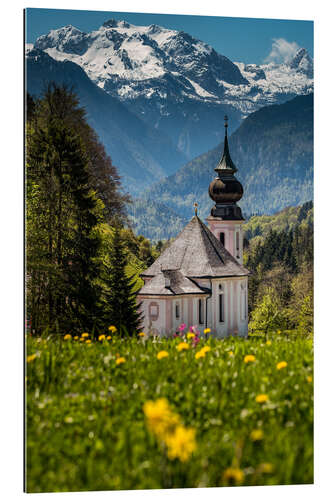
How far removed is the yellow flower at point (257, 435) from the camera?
5684 millimetres

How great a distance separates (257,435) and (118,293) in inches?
281

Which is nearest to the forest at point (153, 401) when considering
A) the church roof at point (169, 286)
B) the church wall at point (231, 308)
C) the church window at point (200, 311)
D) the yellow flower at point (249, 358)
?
the yellow flower at point (249, 358)

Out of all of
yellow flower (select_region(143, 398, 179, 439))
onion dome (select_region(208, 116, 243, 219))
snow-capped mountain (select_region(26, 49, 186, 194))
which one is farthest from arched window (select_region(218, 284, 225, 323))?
yellow flower (select_region(143, 398, 179, 439))

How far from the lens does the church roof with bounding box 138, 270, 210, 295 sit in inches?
542

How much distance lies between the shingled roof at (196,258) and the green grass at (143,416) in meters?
5.50

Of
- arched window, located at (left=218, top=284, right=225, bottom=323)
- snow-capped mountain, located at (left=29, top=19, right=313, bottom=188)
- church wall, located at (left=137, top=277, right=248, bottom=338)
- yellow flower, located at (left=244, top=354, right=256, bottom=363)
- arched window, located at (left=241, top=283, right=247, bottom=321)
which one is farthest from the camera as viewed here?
arched window, located at (left=241, top=283, right=247, bottom=321)

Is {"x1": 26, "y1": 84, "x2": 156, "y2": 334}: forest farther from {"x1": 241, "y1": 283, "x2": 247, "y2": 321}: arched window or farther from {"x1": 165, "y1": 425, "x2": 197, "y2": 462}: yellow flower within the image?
{"x1": 165, "y1": 425, "x2": 197, "y2": 462}: yellow flower

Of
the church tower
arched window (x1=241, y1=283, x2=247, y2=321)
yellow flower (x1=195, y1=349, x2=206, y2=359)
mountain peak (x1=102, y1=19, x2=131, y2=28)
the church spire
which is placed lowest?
yellow flower (x1=195, y1=349, x2=206, y2=359)

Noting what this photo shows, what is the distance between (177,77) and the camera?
9.91m

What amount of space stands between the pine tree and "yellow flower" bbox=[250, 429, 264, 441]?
492 centimetres

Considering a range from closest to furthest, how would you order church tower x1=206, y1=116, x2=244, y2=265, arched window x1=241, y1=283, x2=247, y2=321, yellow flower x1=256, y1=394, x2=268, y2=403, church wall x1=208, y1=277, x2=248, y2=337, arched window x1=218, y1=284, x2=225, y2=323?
yellow flower x1=256, y1=394, x2=268, y2=403, church wall x1=208, y1=277, x2=248, y2=337, church tower x1=206, y1=116, x2=244, y2=265, arched window x1=218, y1=284, x2=225, y2=323, arched window x1=241, y1=283, x2=247, y2=321

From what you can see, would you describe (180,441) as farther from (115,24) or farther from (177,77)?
(177,77)

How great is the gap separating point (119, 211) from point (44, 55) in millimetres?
5163

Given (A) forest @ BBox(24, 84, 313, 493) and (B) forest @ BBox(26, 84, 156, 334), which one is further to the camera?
(B) forest @ BBox(26, 84, 156, 334)
